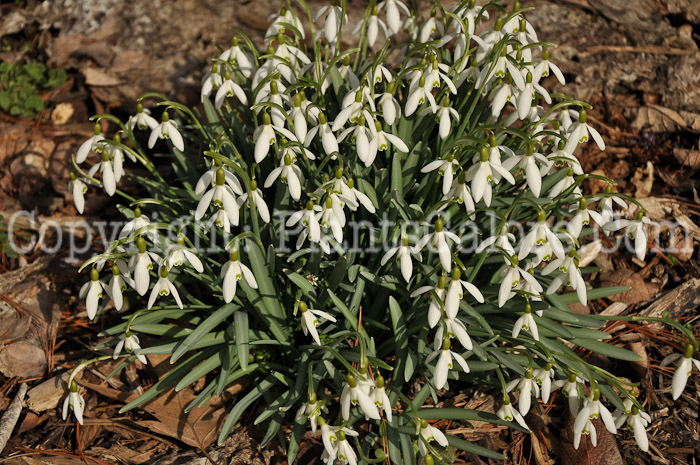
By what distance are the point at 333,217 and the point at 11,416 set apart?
5.33ft

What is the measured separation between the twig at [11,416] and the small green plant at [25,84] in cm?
200

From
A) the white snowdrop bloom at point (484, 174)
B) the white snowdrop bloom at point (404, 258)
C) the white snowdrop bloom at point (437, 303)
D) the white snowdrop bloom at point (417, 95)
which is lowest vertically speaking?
the white snowdrop bloom at point (437, 303)

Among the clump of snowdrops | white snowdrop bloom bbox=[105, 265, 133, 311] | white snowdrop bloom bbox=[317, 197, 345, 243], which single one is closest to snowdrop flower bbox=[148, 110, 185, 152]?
the clump of snowdrops

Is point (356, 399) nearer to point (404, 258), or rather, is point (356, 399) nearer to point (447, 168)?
point (404, 258)

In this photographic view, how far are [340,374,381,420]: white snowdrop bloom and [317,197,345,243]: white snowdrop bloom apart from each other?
44cm

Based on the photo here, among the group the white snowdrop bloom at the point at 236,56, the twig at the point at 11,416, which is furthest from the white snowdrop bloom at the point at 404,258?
the twig at the point at 11,416

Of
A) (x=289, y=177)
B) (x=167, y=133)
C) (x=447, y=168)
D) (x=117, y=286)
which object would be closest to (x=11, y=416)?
(x=117, y=286)

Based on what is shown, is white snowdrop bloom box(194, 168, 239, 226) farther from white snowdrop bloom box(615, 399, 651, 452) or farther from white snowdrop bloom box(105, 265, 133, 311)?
white snowdrop bloom box(615, 399, 651, 452)

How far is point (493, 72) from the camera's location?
216 centimetres

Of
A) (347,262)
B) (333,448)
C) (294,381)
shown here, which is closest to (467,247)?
(347,262)

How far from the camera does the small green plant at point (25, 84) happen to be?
386cm

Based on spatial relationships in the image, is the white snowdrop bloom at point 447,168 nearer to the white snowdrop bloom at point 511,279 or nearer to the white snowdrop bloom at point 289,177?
the white snowdrop bloom at point 511,279

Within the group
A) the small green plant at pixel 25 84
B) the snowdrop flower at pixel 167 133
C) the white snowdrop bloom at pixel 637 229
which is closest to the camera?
the white snowdrop bloom at pixel 637 229

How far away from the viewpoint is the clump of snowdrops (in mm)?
1950
